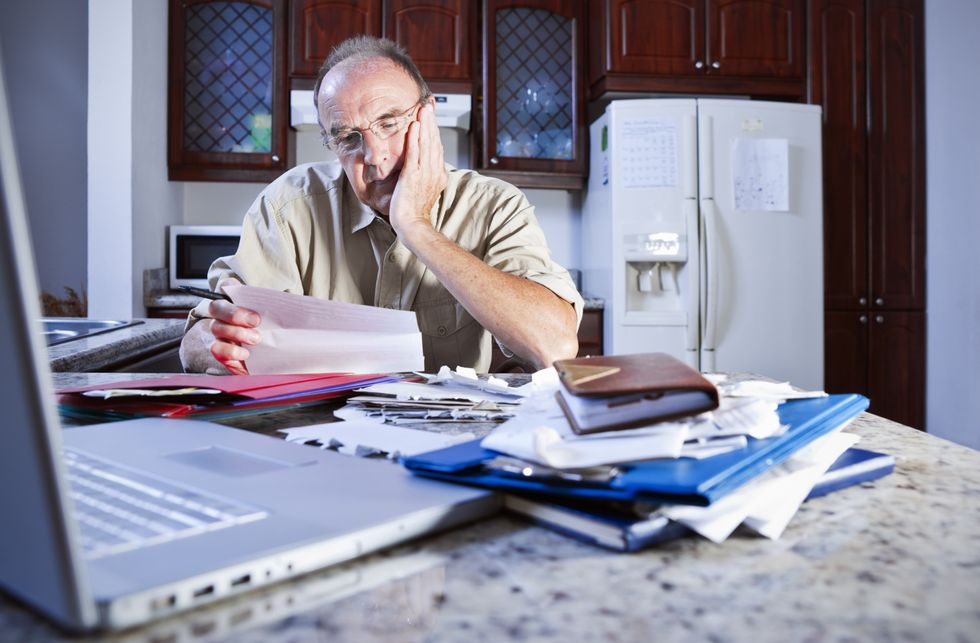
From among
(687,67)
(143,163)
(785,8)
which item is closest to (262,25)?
(143,163)

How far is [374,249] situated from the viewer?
1760mm

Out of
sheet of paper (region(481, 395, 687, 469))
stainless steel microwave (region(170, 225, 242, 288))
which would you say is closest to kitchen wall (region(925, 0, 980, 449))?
stainless steel microwave (region(170, 225, 242, 288))

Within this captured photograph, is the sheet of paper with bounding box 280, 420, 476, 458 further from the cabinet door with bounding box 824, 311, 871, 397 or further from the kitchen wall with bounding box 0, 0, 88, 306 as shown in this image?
the kitchen wall with bounding box 0, 0, 88, 306

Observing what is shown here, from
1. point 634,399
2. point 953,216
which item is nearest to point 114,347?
point 634,399

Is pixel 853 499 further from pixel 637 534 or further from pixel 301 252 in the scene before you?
pixel 301 252

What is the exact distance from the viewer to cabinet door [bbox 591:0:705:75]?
3.25m

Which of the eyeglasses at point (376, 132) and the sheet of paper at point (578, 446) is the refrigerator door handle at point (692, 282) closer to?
the eyeglasses at point (376, 132)

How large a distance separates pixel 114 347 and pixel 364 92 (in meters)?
0.75

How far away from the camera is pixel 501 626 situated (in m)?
0.36

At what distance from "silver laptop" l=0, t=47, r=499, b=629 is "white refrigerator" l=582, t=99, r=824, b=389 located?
2.56 m

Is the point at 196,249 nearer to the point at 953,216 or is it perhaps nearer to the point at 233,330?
the point at 233,330

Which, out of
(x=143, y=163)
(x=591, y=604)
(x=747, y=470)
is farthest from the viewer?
(x=143, y=163)

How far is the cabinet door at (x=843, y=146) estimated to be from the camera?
3369mm

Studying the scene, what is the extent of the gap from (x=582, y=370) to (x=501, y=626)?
26cm
